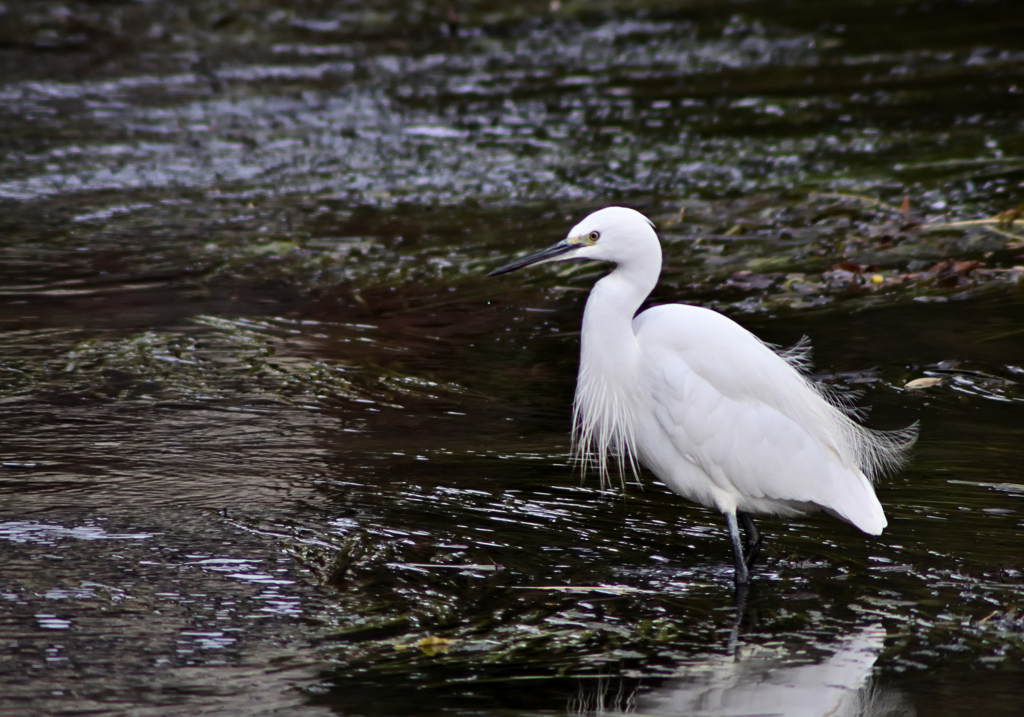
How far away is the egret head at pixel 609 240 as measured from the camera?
4164 mm

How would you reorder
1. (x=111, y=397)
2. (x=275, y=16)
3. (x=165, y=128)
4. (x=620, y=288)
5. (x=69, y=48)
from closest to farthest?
(x=620, y=288) < (x=111, y=397) < (x=165, y=128) < (x=69, y=48) < (x=275, y=16)

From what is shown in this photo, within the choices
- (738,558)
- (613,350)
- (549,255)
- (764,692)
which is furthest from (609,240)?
(764,692)

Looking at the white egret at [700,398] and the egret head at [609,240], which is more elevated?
the egret head at [609,240]

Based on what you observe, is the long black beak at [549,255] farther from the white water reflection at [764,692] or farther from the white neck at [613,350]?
the white water reflection at [764,692]

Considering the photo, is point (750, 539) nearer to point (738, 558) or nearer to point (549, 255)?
point (738, 558)

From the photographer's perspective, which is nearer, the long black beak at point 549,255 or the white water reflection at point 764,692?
the white water reflection at point 764,692

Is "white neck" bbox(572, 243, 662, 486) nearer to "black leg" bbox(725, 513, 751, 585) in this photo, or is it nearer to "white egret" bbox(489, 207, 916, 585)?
"white egret" bbox(489, 207, 916, 585)

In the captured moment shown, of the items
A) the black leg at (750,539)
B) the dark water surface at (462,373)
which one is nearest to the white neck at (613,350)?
the dark water surface at (462,373)

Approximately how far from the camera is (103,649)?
3.33 meters

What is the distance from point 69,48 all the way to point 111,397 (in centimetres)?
1040

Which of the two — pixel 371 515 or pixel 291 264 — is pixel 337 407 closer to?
pixel 371 515

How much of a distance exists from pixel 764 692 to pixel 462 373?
3.04 m

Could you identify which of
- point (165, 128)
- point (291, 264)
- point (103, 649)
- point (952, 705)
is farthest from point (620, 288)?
point (165, 128)

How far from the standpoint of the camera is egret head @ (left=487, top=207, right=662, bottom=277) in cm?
416
